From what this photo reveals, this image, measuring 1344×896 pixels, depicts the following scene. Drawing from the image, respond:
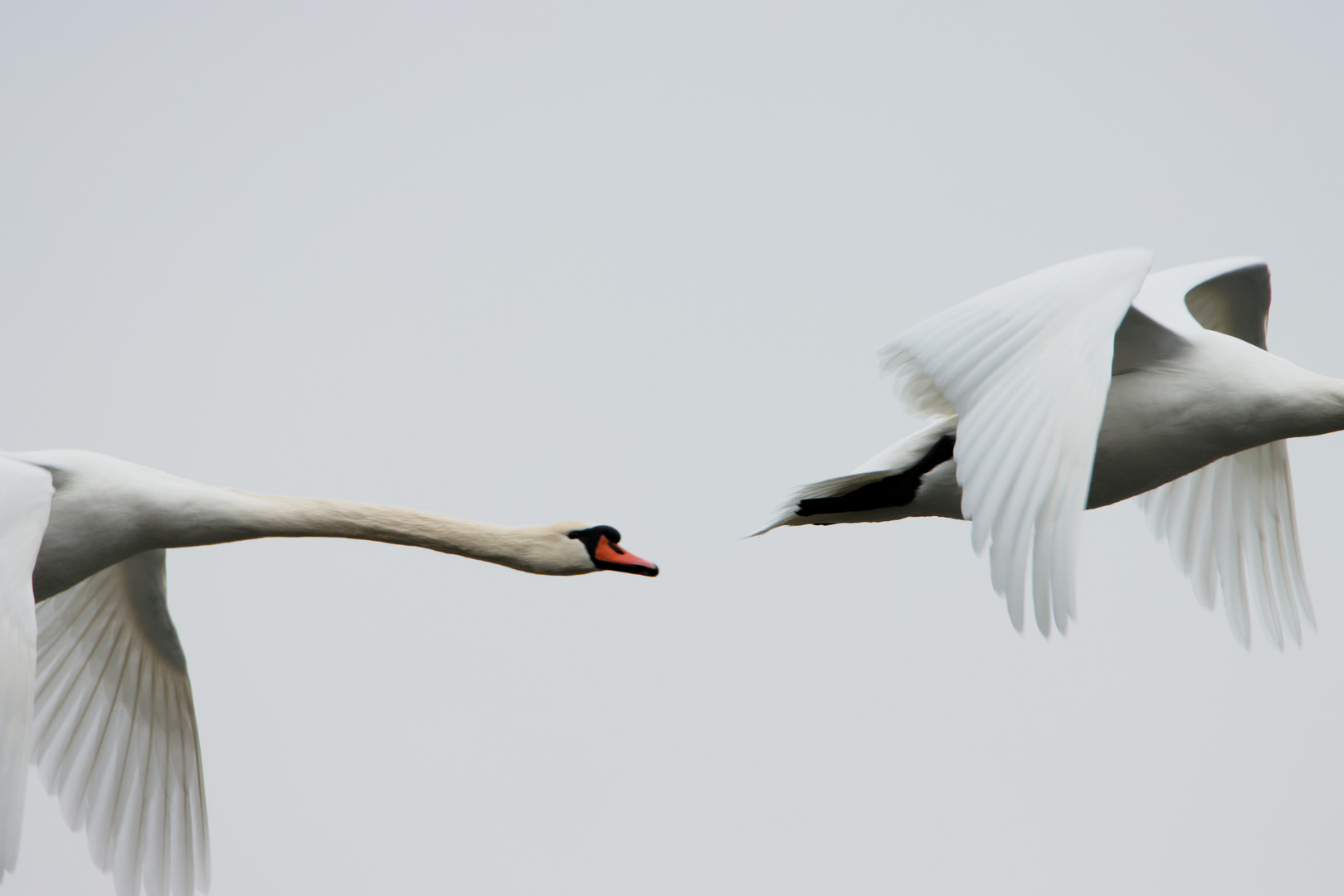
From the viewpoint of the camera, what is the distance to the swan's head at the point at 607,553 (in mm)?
3807

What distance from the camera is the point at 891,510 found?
4.32 m

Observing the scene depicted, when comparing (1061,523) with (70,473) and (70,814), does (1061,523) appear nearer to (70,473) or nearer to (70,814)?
(70,473)

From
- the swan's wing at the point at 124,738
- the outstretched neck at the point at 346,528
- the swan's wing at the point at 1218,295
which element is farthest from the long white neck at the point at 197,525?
the swan's wing at the point at 1218,295

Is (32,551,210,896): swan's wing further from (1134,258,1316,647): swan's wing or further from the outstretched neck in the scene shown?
(1134,258,1316,647): swan's wing

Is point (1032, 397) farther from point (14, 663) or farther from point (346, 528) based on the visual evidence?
point (14, 663)

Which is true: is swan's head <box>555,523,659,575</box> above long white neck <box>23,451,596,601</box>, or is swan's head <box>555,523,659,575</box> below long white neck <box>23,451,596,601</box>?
below

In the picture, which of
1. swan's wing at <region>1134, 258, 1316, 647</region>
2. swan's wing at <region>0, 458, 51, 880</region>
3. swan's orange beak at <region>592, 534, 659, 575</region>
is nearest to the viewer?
swan's wing at <region>0, 458, 51, 880</region>

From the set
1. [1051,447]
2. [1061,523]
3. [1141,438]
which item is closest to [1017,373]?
[1051,447]

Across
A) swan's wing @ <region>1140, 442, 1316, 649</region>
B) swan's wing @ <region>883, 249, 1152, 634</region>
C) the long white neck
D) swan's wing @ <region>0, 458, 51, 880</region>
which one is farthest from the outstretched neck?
swan's wing @ <region>1140, 442, 1316, 649</region>

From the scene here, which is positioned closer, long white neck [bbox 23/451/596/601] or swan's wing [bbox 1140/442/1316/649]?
long white neck [bbox 23/451/596/601]

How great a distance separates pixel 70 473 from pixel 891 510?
2.25m

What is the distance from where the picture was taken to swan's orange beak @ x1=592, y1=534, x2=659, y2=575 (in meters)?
3.80

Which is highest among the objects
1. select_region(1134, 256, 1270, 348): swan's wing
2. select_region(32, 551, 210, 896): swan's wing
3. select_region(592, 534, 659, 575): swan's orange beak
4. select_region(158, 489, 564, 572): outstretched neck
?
select_region(1134, 256, 1270, 348): swan's wing

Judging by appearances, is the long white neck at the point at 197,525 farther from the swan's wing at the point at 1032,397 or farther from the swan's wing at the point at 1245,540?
the swan's wing at the point at 1245,540
